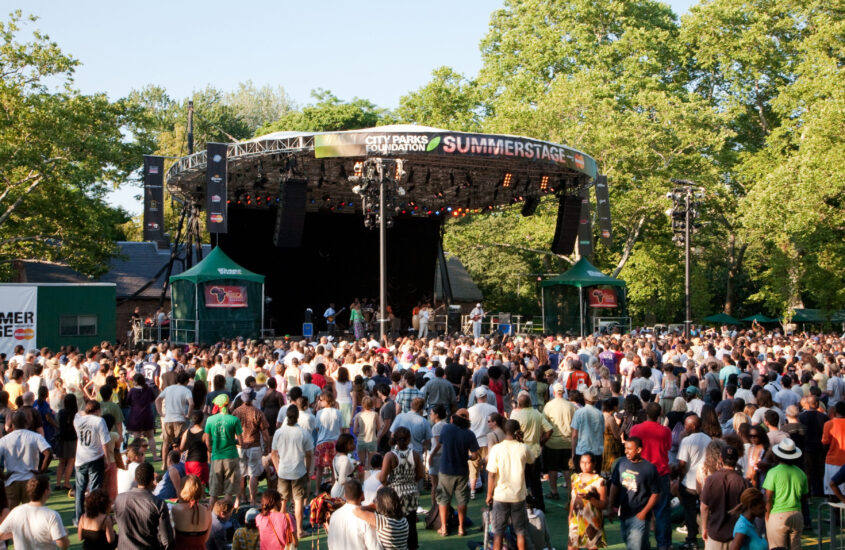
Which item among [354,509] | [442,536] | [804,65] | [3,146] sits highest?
[804,65]

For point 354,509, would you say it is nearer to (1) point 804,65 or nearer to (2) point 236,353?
(2) point 236,353

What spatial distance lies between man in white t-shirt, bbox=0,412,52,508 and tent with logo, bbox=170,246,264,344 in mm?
15735

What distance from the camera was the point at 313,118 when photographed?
50062 mm

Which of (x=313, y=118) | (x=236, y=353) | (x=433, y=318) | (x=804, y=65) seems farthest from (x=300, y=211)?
(x=313, y=118)

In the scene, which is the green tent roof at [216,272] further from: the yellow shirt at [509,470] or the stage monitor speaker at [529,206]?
the yellow shirt at [509,470]

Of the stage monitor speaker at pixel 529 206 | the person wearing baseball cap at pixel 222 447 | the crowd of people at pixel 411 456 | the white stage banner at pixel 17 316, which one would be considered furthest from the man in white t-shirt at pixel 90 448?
the stage monitor speaker at pixel 529 206

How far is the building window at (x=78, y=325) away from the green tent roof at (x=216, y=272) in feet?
9.02

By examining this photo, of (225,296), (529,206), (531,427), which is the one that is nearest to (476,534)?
(531,427)

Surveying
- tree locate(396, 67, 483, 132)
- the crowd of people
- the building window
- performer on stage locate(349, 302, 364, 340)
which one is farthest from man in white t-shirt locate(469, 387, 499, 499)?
tree locate(396, 67, 483, 132)

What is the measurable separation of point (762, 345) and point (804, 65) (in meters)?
19.7

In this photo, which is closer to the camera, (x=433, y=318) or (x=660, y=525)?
(x=660, y=525)

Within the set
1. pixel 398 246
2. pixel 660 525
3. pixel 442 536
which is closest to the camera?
pixel 660 525

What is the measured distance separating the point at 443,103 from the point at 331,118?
36.7ft

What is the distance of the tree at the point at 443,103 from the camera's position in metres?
40.4
